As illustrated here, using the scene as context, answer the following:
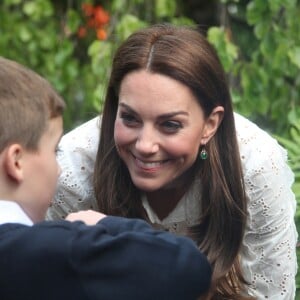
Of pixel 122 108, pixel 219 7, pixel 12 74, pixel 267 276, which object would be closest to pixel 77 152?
pixel 122 108

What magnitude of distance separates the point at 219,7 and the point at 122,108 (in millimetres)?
2685

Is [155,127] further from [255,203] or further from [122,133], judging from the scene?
[255,203]

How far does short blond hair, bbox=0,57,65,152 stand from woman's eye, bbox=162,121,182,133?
949mm

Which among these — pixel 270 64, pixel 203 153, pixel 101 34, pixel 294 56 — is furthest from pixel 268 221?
pixel 101 34

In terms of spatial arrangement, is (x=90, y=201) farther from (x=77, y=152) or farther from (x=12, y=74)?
(x=12, y=74)

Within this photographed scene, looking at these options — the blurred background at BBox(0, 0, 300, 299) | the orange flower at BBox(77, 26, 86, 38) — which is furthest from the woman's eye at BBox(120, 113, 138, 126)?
the orange flower at BBox(77, 26, 86, 38)

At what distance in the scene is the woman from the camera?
3.19 meters

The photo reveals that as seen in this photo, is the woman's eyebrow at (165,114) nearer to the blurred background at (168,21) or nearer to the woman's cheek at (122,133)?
the woman's cheek at (122,133)

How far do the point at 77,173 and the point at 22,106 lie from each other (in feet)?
4.40

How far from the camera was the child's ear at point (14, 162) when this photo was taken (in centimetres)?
215

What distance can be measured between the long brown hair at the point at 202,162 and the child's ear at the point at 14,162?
107 cm

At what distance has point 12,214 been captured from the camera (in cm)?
214

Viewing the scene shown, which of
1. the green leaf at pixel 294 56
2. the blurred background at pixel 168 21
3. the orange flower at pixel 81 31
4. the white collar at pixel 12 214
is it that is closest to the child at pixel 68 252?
the white collar at pixel 12 214

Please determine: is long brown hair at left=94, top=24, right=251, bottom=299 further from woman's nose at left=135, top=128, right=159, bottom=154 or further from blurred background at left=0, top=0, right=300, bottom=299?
blurred background at left=0, top=0, right=300, bottom=299
